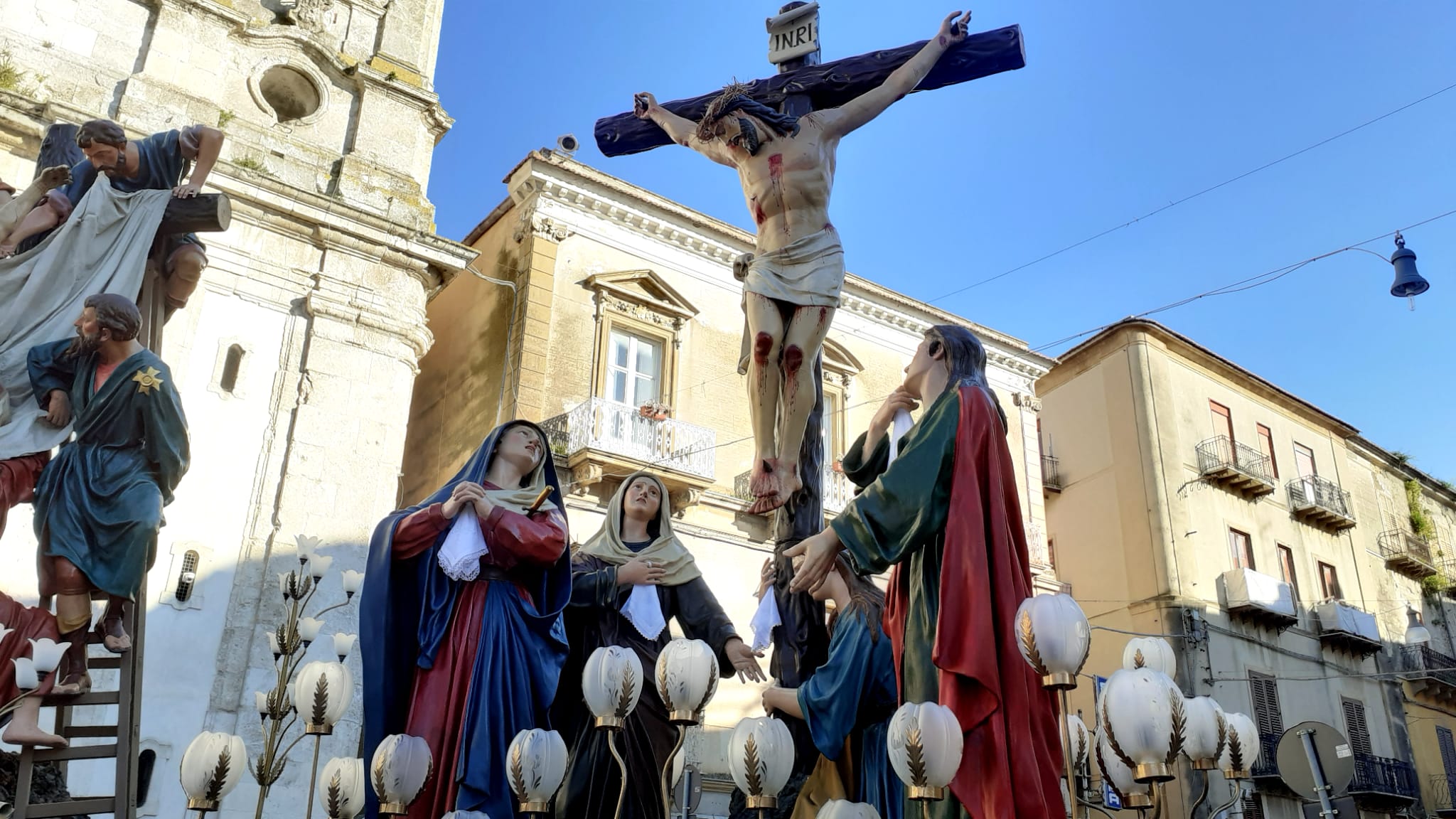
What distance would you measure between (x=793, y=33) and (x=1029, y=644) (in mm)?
3478

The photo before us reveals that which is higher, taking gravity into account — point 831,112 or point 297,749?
point 831,112

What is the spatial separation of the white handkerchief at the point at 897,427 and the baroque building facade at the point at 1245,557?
56.2 feet

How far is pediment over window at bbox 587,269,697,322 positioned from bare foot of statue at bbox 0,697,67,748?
11749 mm

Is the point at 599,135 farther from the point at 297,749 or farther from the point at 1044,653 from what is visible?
the point at 297,749

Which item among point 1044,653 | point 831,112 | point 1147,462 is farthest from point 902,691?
point 1147,462

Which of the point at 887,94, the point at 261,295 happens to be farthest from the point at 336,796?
the point at 261,295

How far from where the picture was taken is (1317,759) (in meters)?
6.23

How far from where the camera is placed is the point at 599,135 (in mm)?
5570

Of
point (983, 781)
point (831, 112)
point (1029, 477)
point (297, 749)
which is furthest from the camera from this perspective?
point (1029, 477)

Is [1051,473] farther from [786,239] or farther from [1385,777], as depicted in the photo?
[786,239]

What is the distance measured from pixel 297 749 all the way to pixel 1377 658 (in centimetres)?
2222

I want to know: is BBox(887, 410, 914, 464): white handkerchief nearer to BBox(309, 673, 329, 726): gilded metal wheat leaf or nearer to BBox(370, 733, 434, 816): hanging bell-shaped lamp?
BBox(370, 733, 434, 816): hanging bell-shaped lamp

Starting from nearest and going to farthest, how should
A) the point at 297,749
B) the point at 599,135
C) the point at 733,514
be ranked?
1. the point at 599,135
2. the point at 297,749
3. the point at 733,514

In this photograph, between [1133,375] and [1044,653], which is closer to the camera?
[1044,653]
